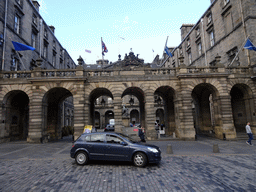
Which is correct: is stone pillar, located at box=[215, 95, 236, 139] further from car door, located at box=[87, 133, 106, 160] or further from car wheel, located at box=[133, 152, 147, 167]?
car door, located at box=[87, 133, 106, 160]

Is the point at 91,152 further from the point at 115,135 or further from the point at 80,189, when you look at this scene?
the point at 80,189

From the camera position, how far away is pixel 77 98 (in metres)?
17.1

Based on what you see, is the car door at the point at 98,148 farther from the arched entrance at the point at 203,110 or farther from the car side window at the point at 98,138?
the arched entrance at the point at 203,110

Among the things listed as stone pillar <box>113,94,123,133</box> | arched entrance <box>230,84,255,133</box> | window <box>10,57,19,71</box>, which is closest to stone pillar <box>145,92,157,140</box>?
stone pillar <box>113,94,123,133</box>

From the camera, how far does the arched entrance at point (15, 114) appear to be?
17344 mm

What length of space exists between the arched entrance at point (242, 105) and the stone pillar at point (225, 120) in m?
3.19

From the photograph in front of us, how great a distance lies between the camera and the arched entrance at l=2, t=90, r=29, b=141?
17344mm

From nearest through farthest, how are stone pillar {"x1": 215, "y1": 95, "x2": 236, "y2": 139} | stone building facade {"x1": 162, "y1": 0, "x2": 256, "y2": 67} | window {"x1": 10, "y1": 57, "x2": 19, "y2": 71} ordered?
stone pillar {"x1": 215, "y1": 95, "x2": 236, "y2": 139} → stone building facade {"x1": 162, "y1": 0, "x2": 256, "y2": 67} → window {"x1": 10, "y1": 57, "x2": 19, "y2": 71}

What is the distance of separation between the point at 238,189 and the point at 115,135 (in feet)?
17.7

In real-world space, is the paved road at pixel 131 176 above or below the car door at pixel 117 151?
below

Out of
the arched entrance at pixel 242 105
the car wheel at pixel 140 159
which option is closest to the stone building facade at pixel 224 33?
the arched entrance at pixel 242 105

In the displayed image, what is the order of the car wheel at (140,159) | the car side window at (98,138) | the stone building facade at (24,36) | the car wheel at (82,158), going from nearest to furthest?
the car wheel at (140,159), the car wheel at (82,158), the car side window at (98,138), the stone building facade at (24,36)

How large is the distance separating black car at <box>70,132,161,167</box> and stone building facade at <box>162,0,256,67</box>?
18.8 m

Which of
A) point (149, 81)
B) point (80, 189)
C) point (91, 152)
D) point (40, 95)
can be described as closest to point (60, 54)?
point (40, 95)
